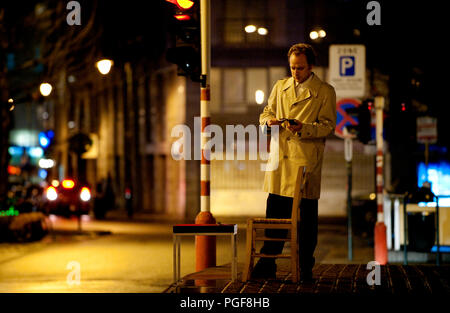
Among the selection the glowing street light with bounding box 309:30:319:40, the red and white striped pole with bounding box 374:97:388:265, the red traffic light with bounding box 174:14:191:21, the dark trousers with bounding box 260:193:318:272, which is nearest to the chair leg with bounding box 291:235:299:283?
the dark trousers with bounding box 260:193:318:272

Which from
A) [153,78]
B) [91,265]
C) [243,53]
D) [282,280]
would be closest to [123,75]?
[153,78]

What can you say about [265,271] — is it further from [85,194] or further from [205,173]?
[85,194]

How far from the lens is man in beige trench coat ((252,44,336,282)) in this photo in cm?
823

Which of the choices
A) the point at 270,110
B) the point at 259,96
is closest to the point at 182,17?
the point at 270,110

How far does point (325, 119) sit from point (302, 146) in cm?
33

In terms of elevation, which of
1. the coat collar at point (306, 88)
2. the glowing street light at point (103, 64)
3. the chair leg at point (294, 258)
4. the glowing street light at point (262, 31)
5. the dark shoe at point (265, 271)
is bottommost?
the dark shoe at point (265, 271)

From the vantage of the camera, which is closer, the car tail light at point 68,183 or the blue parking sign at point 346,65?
the blue parking sign at point 346,65

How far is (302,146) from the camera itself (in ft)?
27.0

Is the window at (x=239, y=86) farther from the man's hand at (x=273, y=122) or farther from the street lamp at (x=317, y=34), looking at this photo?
the man's hand at (x=273, y=122)

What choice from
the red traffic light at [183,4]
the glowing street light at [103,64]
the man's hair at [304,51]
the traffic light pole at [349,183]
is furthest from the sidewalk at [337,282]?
the glowing street light at [103,64]

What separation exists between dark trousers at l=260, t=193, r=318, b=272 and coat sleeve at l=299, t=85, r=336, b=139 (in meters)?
0.63

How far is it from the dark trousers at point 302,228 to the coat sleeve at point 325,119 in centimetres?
63

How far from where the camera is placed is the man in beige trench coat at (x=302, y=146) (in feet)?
27.0

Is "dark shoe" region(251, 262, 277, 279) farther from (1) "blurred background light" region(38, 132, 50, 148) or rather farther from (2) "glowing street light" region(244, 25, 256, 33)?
(2) "glowing street light" region(244, 25, 256, 33)
